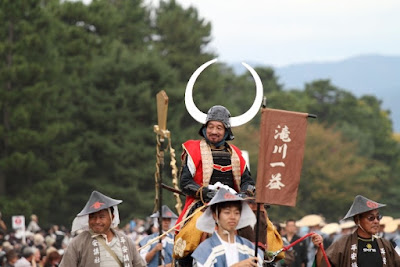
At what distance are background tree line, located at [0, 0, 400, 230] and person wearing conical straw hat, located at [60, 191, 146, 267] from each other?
115 ft

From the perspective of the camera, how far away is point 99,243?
37.3ft

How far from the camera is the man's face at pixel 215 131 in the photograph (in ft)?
39.4

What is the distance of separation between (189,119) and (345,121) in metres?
44.2

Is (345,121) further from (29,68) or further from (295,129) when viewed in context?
(295,129)

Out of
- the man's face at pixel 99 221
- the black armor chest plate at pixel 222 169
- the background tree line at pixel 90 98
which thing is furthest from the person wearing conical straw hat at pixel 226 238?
the background tree line at pixel 90 98

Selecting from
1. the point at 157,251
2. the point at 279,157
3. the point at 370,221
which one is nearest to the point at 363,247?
the point at 370,221

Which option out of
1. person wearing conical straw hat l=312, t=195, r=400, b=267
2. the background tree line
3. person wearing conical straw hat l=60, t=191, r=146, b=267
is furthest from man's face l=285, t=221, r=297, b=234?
the background tree line

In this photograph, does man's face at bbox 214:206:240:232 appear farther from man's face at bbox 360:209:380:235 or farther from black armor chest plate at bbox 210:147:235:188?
man's face at bbox 360:209:380:235

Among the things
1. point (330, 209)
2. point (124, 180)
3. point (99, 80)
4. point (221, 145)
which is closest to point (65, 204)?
point (124, 180)

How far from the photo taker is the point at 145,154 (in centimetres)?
5291

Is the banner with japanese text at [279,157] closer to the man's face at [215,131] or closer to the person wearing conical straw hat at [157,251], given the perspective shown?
the man's face at [215,131]

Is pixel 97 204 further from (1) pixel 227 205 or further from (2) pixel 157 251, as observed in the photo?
(2) pixel 157 251

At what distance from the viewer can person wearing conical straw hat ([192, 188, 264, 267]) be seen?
9641 millimetres

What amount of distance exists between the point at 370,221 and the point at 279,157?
9.35ft
